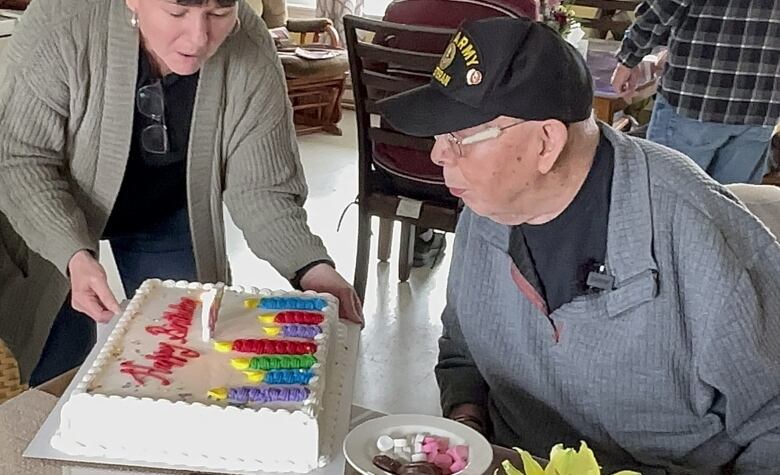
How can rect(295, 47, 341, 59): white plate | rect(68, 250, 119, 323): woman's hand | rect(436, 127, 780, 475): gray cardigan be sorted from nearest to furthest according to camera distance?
1. rect(436, 127, 780, 475): gray cardigan
2. rect(68, 250, 119, 323): woman's hand
3. rect(295, 47, 341, 59): white plate

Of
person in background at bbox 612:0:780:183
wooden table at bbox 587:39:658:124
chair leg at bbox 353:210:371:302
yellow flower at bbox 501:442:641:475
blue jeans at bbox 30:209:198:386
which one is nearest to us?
yellow flower at bbox 501:442:641:475

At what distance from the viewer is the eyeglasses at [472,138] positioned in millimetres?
1281

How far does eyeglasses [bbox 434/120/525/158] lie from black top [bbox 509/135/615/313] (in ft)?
0.51

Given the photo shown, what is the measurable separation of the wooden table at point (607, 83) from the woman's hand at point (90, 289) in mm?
1593

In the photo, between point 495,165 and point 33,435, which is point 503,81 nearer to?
point 495,165

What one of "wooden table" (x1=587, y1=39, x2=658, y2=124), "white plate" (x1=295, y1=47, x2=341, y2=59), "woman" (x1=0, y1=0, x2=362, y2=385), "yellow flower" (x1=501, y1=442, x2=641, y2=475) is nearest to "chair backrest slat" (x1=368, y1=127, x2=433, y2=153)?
"wooden table" (x1=587, y1=39, x2=658, y2=124)

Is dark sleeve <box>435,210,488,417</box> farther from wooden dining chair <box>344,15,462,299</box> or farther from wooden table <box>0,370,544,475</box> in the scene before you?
wooden dining chair <box>344,15,462,299</box>

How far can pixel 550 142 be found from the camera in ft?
4.24

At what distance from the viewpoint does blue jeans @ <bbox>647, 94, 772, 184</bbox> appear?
105 inches

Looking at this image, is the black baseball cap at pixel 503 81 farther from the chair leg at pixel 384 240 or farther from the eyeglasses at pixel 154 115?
the chair leg at pixel 384 240

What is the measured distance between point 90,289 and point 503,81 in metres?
0.68

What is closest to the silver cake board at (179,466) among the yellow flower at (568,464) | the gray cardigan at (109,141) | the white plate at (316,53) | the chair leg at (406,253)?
the yellow flower at (568,464)

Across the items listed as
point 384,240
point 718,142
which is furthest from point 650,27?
point 384,240

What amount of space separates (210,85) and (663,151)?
0.73 meters
